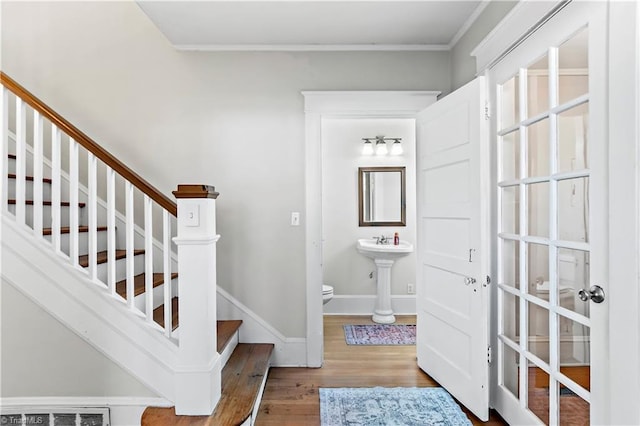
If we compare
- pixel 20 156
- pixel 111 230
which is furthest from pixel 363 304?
pixel 20 156

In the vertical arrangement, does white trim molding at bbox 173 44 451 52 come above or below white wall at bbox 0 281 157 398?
above

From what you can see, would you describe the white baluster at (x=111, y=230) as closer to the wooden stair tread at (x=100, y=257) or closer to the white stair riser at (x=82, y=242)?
the wooden stair tread at (x=100, y=257)

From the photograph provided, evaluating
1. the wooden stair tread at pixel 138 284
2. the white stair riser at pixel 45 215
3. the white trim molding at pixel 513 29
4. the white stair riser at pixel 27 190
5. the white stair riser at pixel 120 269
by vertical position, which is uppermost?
the white trim molding at pixel 513 29

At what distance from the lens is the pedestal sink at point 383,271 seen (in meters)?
3.90

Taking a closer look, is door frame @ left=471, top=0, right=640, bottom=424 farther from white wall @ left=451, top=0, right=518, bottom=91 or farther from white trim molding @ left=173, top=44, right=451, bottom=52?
white trim molding @ left=173, top=44, right=451, bottom=52

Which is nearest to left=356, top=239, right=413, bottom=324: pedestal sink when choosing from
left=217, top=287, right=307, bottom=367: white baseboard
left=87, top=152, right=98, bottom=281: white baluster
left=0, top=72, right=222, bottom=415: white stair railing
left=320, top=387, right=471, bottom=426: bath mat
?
left=217, top=287, right=307, bottom=367: white baseboard

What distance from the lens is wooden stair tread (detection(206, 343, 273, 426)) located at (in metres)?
1.90

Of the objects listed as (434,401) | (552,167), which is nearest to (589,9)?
(552,167)

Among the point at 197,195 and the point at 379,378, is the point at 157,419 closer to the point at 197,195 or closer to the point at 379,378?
the point at 197,195

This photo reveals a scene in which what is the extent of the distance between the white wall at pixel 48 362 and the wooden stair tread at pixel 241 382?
0.42 m

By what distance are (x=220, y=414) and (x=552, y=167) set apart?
2049mm

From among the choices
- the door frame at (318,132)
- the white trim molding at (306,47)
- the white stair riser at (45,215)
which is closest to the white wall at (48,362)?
the white stair riser at (45,215)

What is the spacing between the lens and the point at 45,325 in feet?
6.49

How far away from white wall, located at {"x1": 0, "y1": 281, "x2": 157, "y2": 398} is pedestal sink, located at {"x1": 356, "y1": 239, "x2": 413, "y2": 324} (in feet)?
8.27
